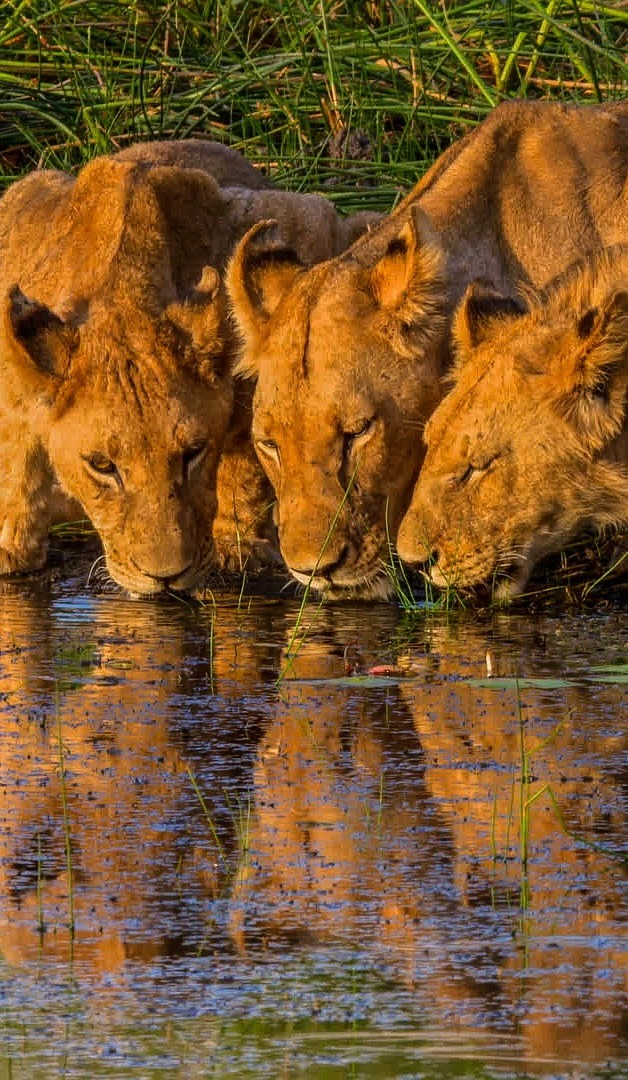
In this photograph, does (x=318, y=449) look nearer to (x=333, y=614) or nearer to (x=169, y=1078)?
(x=333, y=614)

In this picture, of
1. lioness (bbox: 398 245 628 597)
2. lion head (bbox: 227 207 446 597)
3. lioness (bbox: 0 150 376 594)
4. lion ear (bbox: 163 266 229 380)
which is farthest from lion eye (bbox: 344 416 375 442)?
lion ear (bbox: 163 266 229 380)

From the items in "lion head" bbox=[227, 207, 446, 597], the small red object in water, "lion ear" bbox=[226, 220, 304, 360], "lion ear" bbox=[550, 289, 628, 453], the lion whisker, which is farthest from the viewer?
the lion whisker

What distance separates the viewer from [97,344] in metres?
7.83

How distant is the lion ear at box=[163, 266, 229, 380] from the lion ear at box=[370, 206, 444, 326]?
1.99 ft

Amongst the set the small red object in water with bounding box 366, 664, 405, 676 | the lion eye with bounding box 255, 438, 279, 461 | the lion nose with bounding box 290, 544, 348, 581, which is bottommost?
the lion nose with bounding box 290, 544, 348, 581

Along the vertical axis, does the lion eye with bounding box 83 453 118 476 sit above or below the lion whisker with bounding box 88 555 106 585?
above

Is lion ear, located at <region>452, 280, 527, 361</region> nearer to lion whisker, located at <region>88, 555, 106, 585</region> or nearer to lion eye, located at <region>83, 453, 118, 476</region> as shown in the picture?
lion eye, located at <region>83, 453, 118, 476</region>

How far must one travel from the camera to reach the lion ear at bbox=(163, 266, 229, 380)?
7.83 m

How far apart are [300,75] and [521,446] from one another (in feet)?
16.9

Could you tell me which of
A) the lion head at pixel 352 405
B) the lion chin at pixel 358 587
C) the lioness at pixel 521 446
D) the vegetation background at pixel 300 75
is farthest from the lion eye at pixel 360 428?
the vegetation background at pixel 300 75

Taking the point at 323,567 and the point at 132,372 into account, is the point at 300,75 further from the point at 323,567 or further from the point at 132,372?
the point at 323,567

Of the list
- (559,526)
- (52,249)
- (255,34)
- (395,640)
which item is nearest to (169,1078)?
(395,640)

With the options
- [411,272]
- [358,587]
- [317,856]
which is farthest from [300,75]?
[317,856]

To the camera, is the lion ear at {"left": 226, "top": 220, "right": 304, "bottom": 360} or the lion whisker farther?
the lion whisker
